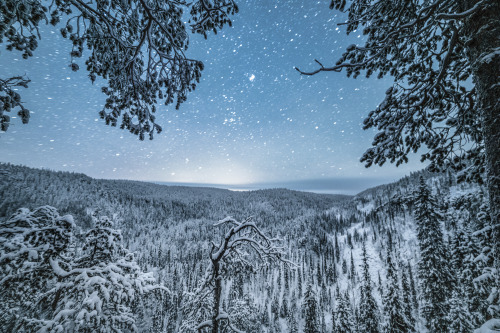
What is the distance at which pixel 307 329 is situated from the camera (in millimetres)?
36688

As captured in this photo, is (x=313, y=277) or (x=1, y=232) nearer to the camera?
(x=1, y=232)

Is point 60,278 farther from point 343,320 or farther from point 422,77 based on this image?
point 343,320

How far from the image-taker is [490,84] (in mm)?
2555

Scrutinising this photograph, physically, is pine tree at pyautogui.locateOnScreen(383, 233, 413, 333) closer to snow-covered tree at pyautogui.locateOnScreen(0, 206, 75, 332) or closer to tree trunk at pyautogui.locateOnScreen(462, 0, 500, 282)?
tree trunk at pyautogui.locateOnScreen(462, 0, 500, 282)

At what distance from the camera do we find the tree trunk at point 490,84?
8.22 ft

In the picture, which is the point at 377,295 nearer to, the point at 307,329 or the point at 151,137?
the point at 307,329

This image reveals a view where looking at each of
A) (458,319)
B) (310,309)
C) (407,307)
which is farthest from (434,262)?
(407,307)

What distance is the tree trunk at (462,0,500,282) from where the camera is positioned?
251cm

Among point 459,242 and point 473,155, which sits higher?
point 473,155

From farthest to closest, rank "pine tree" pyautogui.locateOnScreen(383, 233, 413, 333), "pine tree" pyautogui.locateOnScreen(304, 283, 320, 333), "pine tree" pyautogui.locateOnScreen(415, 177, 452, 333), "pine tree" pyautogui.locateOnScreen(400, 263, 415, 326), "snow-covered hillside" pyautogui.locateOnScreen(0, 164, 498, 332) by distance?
"pine tree" pyautogui.locateOnScreen(304, 283, 320, 333) < "pine tree" pyautogui.locateOnScreen(400, 263, 415, 326) < "pine tree" pyautogui.locateOnScreen(383, 233, 413, 333) < "pine tree" pyautogui.locateOnScreen(415, 177, 452, 333) < "snow-covered hillside" pyautogui.locateOnScreen(0, 164, 498, 332)

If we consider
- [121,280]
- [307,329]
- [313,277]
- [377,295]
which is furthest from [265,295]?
[121,280]

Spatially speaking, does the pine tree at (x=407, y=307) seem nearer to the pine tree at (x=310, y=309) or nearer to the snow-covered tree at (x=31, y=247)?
the pine tree at (x=310, y=309)

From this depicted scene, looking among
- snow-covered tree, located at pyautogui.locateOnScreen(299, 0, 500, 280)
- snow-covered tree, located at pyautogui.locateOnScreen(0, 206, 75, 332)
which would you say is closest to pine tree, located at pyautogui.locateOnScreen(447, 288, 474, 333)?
→ snow-covered tree, located at pyautogui.locateOnScreen(299, 0, 500, 280)

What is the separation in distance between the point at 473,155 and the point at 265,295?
137 m
